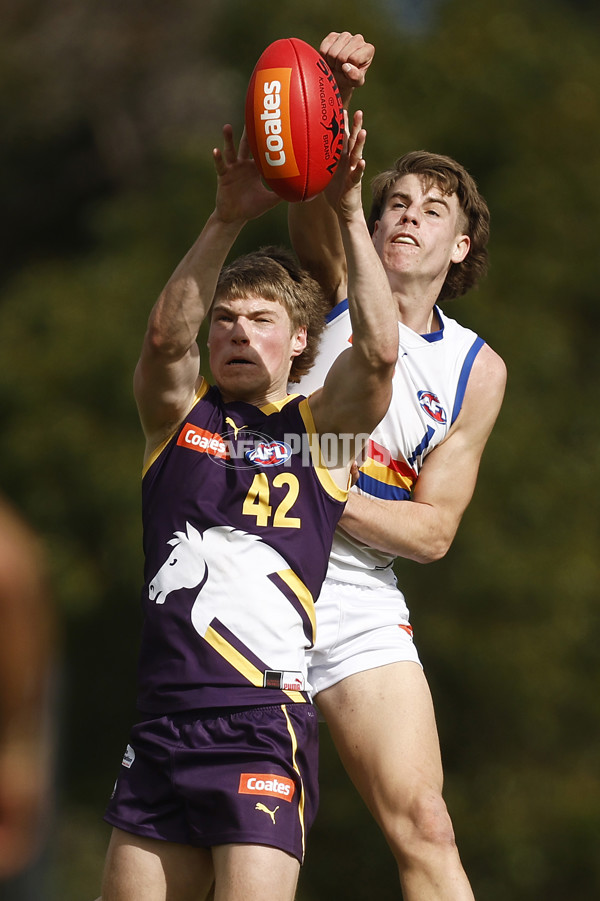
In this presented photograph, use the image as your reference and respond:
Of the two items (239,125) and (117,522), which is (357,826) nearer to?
(117,522)

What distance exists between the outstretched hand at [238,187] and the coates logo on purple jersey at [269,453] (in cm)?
68

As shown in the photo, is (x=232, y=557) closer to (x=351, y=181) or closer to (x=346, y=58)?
(x=351, y=181)

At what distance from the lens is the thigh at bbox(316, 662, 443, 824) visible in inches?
183

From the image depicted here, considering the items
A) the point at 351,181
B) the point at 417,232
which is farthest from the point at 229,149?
the point at 417,232

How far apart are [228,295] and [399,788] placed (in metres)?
1.64

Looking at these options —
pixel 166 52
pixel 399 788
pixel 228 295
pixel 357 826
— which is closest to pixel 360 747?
pixel 399 788

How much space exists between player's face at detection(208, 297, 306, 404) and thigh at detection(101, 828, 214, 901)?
1.36 metres

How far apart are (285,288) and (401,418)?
2.55 feet

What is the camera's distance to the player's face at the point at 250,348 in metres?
4.48

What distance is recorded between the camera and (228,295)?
4555 mm

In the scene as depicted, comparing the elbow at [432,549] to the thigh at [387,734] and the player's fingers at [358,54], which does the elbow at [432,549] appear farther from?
the player's fingers at [358,54]

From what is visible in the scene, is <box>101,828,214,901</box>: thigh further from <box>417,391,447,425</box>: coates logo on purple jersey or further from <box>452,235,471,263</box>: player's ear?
<box>452,235,471,263</box>: player's ear

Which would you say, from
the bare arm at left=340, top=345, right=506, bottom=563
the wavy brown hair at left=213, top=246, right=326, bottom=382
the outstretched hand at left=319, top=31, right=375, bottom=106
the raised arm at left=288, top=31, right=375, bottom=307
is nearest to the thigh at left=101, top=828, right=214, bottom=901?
the bare arm at left=340, top=345, right=506, bottom=563

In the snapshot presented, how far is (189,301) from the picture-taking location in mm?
4227
